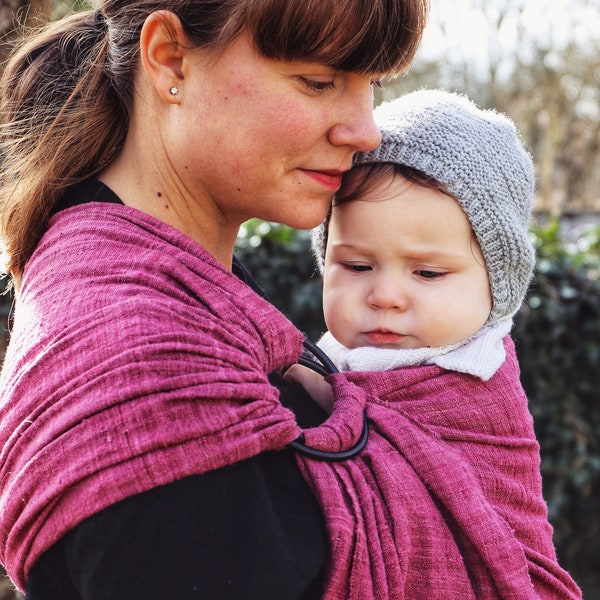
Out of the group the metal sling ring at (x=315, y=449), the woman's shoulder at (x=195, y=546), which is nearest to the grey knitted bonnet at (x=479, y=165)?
the metal sling ring at (x=315, y=449)

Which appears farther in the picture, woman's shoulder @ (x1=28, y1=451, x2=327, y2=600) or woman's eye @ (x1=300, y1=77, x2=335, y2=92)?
woman's eye @ (x1=300, y1=77, x2=335, y2=92)

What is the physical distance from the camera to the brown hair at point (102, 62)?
161 cm

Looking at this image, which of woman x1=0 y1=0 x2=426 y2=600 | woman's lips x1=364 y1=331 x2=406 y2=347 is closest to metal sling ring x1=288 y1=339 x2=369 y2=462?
woman x1=0 y1=0 x2=426 y2=600

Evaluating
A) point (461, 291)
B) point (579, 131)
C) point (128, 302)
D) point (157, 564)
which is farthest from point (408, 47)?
point (579, 131)

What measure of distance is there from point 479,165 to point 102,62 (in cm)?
88

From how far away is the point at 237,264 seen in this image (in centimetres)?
217

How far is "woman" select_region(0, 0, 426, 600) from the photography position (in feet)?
4.32

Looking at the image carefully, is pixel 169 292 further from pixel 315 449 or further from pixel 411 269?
pixel 411 269

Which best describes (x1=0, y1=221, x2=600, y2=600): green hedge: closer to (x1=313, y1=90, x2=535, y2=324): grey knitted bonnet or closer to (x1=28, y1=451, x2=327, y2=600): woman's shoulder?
(x1=313, y1=90, x2=535, y2=324): grey knitted bonnet

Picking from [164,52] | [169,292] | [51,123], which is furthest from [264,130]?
[51,123]

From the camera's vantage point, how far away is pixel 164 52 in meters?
1.73

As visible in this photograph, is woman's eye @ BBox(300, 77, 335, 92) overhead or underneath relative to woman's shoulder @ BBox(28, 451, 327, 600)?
overhead

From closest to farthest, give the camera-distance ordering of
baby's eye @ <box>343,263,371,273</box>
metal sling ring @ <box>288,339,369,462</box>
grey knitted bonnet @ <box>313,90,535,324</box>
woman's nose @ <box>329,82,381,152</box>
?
metal sling ring @ <box>288,339,369,462</box> < woman's nose @ <box>329,82,381,152</box> < grey knitted bonnet @ <box>313,90,535,324</box> < baby's eye @ <box>343,263,371,273</box>

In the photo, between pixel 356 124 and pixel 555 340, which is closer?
pixel 356 124
